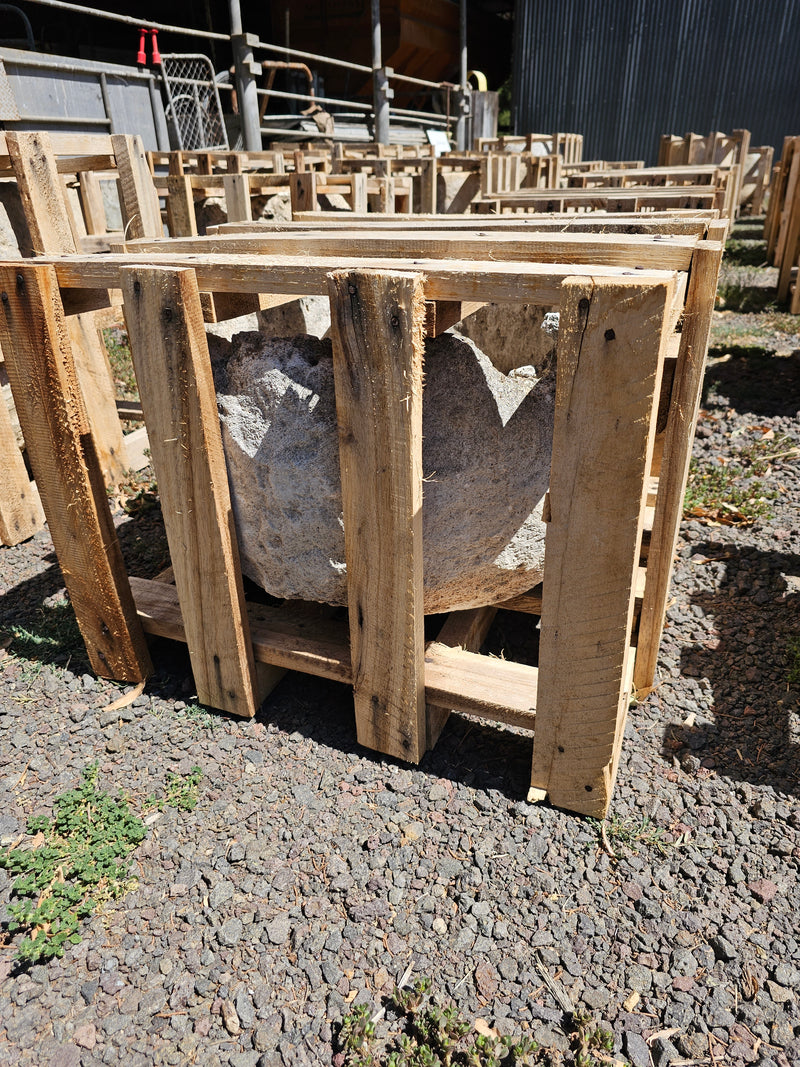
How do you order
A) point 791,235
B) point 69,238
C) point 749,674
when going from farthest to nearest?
1. point 791,235
2. point 69,238
3. point 749,674

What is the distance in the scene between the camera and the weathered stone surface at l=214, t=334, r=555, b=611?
7.14 ft

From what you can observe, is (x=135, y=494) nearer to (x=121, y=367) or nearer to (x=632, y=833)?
(x=121, y=367)

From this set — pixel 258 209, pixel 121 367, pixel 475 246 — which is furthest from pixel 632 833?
pixel 258 209

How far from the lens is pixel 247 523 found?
90.2 inches

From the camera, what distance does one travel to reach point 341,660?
2.33 meters

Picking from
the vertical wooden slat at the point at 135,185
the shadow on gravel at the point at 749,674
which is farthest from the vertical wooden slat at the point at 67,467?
the shadow on gravel at the point at 749,674

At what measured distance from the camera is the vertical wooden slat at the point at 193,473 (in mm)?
1998

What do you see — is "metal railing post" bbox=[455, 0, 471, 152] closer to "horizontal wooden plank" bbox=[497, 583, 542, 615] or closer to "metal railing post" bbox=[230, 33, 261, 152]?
"metal railing post" bbox=[230, 33, 261, 152]

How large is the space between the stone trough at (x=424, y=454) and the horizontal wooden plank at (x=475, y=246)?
27 centimetres

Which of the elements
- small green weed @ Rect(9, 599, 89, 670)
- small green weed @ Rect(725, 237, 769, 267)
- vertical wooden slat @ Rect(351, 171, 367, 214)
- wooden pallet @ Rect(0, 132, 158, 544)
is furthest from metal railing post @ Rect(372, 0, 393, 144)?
small green weed @ Rect(9, 599, 89, 670)

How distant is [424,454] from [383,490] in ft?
0.98

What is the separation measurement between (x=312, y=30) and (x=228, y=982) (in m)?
21.1

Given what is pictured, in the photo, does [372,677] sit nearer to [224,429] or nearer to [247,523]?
[247,523]

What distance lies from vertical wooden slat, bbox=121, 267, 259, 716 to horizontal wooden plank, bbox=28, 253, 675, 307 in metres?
0.11
